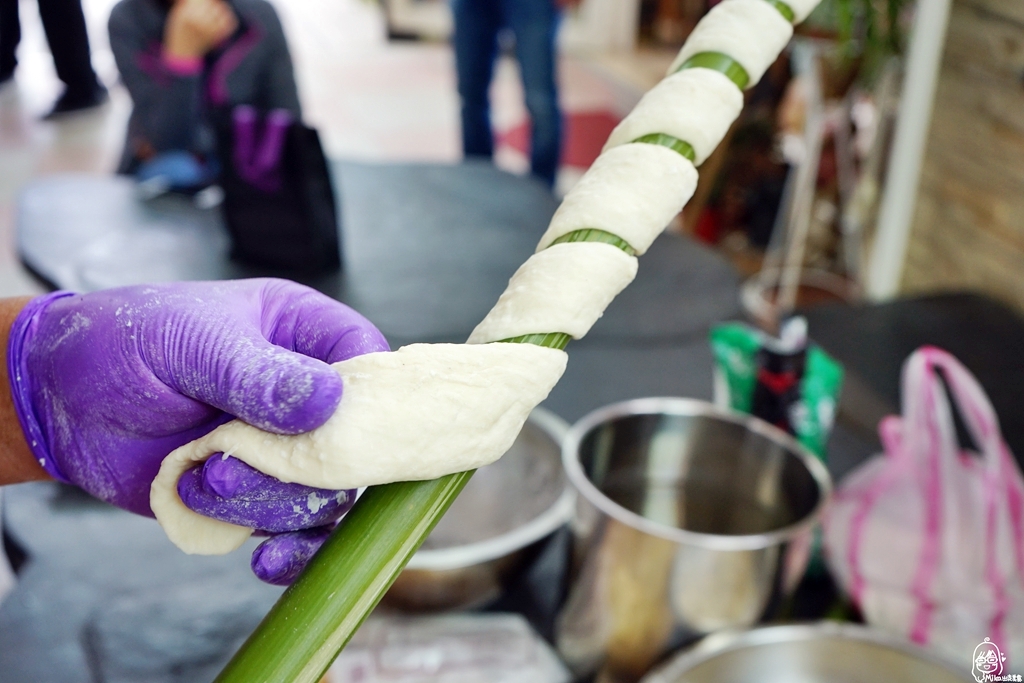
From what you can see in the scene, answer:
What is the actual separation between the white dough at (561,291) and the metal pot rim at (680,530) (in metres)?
0.28

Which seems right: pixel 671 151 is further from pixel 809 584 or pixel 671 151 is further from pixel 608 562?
pixel 809 584

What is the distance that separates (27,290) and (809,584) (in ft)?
7.91

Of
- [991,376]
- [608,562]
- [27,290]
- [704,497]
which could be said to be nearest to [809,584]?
[704,497]

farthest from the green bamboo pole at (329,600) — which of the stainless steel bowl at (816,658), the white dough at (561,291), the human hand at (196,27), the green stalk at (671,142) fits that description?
the human hand at (196,27)

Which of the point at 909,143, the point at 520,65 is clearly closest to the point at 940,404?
the point at 909,143

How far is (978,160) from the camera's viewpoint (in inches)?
56.3

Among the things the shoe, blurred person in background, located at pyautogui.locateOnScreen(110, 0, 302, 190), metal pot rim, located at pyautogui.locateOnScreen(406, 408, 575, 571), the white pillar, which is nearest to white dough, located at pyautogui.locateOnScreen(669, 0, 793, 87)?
metal pot rim, located at pyautogui.locateOnScreen(406, 408, 575, 571)

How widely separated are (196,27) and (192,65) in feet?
0.33

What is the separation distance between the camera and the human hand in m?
1.79

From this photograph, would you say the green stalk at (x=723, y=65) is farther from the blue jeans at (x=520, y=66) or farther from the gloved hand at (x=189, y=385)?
the blue jeans at (x=520, y=66)

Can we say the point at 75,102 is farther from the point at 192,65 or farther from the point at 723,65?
the point at 723,65

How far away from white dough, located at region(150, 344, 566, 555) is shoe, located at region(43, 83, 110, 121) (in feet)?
14.0

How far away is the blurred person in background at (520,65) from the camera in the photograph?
2512 millimetres

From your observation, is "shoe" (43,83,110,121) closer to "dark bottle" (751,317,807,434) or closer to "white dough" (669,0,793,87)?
"dark bottle" (751,317,807,434)
